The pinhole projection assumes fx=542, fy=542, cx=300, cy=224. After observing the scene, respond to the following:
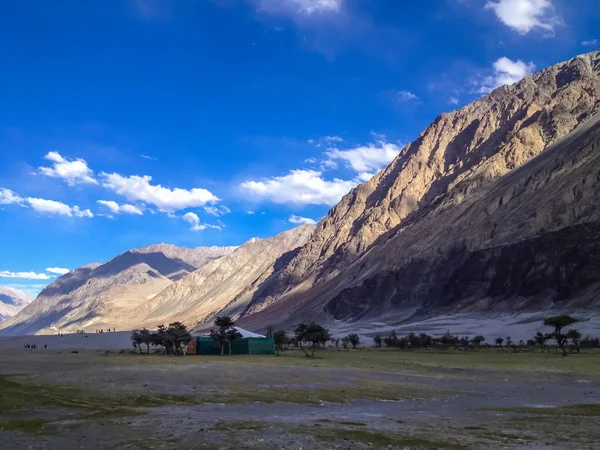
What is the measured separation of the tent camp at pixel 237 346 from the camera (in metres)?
64.4

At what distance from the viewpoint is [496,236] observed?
124688 mm

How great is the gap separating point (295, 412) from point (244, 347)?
1917 inches

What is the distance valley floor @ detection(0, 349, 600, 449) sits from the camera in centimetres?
1230

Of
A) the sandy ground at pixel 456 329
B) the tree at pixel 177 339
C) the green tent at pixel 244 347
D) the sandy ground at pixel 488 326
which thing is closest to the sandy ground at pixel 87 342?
the sandy ground at pixel 456 329

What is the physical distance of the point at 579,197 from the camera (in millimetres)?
111562

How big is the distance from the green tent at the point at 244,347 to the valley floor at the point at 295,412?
34.1 m

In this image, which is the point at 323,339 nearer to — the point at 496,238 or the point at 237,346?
the point at 237,346

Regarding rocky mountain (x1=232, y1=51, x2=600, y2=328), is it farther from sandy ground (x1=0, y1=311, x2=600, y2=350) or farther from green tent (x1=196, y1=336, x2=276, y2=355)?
green tent (x1=196, y1=336, x2=276, y2=355)

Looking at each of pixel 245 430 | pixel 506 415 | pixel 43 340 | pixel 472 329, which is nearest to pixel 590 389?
pixel 506 415

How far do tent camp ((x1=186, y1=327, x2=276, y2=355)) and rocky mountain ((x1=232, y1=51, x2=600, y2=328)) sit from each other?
190 feet

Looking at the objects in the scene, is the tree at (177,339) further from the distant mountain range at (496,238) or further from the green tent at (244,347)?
the distant mountain range at (496,238)

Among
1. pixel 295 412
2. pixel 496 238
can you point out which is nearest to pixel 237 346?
pixel 295 412

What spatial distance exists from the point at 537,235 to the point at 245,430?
113m

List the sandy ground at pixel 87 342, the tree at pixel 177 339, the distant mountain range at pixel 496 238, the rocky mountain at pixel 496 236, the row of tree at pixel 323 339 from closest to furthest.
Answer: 1. the row of tree at pixel 323 339
2. the tree at pixel 177 339
3. the sandy ground at pixel 87 342
4. the distant mountain range at pixel 496 238
5. the rocky mountain at pixel 496 236
